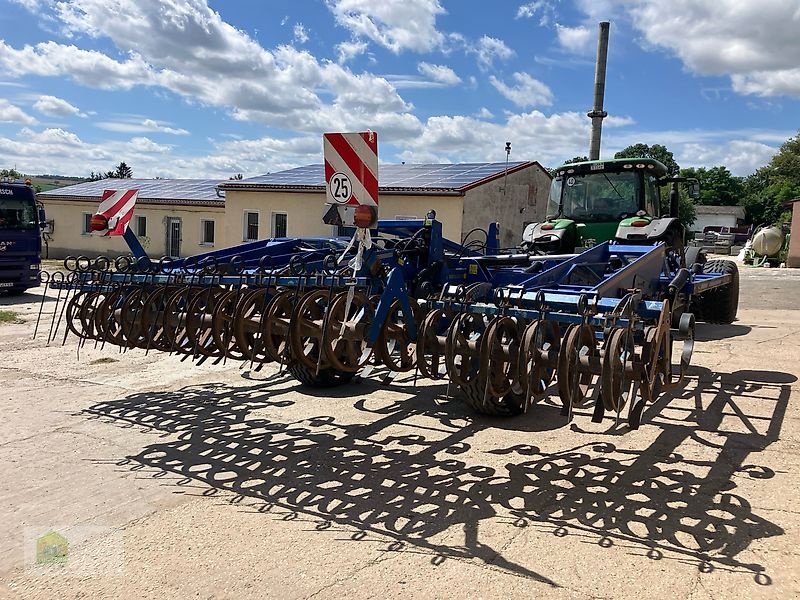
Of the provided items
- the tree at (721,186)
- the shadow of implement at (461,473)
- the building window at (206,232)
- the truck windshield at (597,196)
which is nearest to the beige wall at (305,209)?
the building window at (206,232)

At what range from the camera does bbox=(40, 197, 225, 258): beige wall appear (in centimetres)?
2450

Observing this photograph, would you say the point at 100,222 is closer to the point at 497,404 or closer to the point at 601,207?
the point at 497,404

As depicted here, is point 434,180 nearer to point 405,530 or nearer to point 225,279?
point 225,279

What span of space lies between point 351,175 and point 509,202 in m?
16.4

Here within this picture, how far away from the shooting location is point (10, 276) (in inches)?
560

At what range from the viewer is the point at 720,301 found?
10328mm

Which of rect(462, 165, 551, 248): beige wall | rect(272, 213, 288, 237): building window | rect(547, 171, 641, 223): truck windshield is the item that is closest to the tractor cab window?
rect(547, 171, 641, 223): truck windshield

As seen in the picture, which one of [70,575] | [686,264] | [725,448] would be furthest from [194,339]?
[686,264]

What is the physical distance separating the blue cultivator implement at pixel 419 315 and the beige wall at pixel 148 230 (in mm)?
17917

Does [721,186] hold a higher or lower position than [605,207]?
higher

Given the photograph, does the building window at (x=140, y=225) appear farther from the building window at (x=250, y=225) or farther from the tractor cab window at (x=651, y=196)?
the tractor cab window at (x=651, y=196)

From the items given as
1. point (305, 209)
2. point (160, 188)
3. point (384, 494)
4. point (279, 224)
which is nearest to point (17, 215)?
point (305, 209)

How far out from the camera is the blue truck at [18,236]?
1413cm

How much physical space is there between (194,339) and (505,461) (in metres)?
2.39
